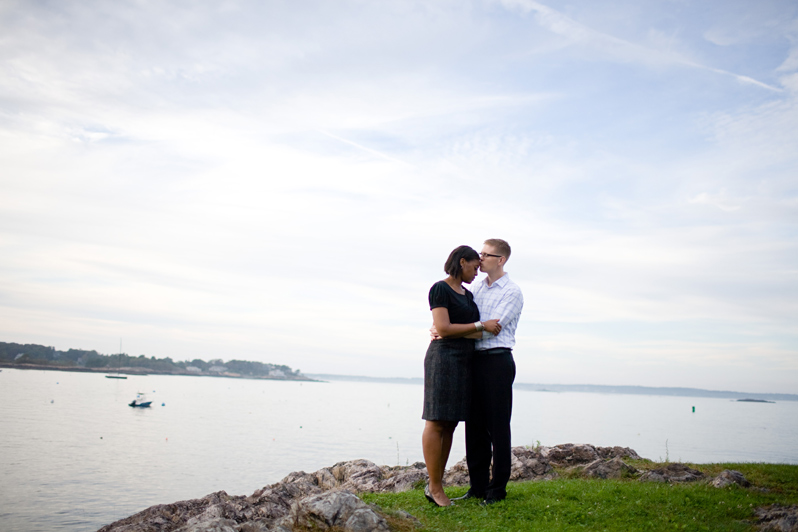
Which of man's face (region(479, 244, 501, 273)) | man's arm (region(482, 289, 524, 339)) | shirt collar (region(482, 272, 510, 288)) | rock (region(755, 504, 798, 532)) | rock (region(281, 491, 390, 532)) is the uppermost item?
man's face (region(479, 244, 501, 273))

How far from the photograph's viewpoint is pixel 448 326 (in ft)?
20.9

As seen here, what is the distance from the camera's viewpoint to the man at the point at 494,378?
6660mm

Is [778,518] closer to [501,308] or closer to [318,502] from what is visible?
[501,308]

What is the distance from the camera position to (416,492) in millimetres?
8016

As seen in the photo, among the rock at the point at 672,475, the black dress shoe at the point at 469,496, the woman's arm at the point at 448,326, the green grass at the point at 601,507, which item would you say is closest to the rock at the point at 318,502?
the green grass at the point at 601,507

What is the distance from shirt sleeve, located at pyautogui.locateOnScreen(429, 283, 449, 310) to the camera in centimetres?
645

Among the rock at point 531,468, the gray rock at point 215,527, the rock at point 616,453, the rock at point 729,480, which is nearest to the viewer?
the gray rock at point 215,527

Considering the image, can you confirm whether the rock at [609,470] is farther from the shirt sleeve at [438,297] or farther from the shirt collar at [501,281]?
the shirt sleeve at [438,297]

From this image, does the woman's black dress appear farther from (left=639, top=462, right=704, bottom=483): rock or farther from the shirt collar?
(left=639, top=462, right=704, bottom=483): rock

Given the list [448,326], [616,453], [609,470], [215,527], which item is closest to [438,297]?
[448,326]

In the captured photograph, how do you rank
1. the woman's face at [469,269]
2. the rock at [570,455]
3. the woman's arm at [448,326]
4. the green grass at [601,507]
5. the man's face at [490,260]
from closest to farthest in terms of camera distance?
1. the green grass at [601,507]
2. the woman's arm at [448,326]
3. the woman's face at [469,269]
4. the man's face at [490,260]
5. the rock at [570,455]

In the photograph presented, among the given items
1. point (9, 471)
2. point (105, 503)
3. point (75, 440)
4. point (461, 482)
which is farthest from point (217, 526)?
point (75, 440)

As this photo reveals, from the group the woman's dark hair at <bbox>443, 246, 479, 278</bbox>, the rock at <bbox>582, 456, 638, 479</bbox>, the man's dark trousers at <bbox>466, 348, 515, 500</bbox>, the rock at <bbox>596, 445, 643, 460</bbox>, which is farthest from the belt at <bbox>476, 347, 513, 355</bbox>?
the rock at <bbox>596, 445, 643, 460</bbox>

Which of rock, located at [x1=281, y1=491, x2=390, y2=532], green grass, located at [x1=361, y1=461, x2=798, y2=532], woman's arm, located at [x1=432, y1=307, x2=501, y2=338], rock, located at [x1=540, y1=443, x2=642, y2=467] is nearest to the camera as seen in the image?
rock, located at [x1=281, y1=491, x2=390, y2=532]
